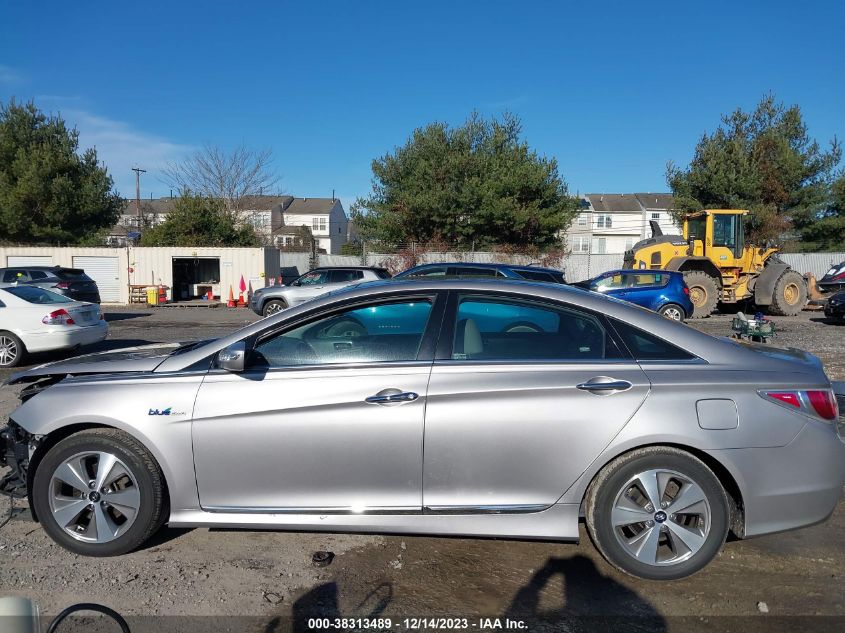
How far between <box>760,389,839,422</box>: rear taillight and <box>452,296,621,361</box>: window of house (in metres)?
0.86

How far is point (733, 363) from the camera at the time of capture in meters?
3.37

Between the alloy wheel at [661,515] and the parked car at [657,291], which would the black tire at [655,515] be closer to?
the alloy wheel at [661,515]

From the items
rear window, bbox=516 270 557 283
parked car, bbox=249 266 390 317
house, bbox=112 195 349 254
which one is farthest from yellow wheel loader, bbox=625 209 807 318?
house, bbox=112 195 349 254

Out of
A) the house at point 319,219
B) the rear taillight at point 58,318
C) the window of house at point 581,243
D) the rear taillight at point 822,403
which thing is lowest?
the rear taillight at point 58,318

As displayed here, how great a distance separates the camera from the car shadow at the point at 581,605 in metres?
2.97

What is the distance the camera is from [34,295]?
400 inches

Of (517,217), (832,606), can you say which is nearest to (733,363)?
(832,606)

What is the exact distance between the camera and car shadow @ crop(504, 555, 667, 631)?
2.97m

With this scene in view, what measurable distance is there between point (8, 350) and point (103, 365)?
24.9ft

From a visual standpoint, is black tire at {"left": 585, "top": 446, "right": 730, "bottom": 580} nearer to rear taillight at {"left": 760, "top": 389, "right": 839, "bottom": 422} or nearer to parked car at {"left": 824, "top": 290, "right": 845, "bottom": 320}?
rear taillight at {"left": 760, "top": 389, "right": 839, "bottom": 422}

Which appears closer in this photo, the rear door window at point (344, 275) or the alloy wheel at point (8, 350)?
the alloy wheel at point (8, 350)

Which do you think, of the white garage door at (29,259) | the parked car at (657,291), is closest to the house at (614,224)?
the parked car at (657,291)

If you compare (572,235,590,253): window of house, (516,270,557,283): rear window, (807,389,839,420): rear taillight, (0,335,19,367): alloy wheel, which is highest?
(572,235,590,253): window of house

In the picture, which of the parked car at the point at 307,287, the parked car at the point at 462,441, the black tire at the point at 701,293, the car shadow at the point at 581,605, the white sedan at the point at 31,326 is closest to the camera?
the car shadow at the point at 581,605
